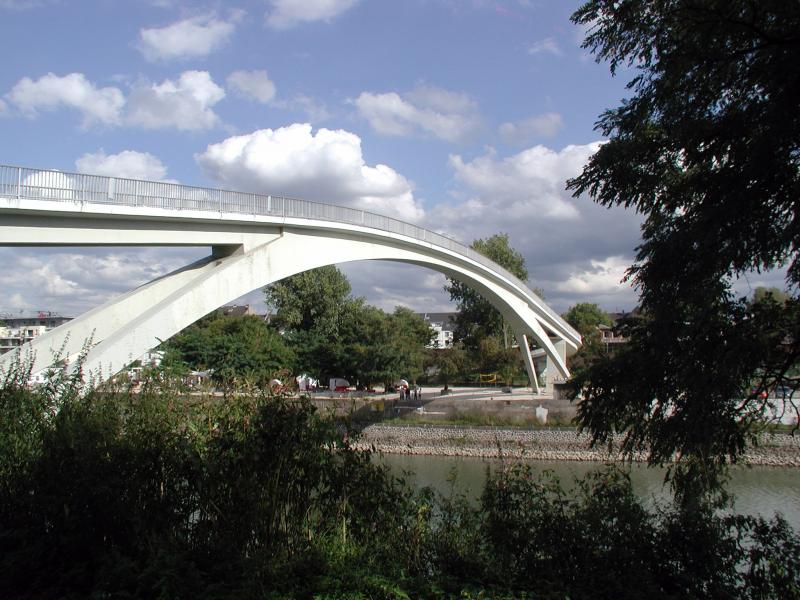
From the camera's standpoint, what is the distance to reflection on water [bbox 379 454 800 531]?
48.1 ft

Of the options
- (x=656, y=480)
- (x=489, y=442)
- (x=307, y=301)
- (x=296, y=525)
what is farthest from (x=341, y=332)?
(x=296, y=525)

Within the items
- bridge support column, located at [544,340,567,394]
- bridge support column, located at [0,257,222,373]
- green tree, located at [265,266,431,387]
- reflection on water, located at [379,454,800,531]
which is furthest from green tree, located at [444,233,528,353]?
bridge support column, located at [0,257,222,373]

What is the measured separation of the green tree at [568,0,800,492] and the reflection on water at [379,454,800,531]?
747 centimetres

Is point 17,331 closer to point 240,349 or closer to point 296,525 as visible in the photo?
point 240,349

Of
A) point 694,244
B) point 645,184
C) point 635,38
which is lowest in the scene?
point 694,244

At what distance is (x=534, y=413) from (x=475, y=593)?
87.4 feet

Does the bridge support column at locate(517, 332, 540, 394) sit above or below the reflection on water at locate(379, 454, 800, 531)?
above

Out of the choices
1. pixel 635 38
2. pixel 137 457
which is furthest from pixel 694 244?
pixel 137 457

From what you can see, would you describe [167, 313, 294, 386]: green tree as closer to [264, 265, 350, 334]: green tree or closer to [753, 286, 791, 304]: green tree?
[264, 265, 350, 334]: green tree

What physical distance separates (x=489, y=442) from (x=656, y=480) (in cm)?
928

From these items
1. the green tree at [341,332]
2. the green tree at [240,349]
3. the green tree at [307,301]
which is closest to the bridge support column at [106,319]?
the green tree at [240,349]

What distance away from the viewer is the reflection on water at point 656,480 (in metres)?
14.7

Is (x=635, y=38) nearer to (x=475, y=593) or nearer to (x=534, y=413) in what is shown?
(x=475, y=593)

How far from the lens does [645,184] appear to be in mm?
5586
